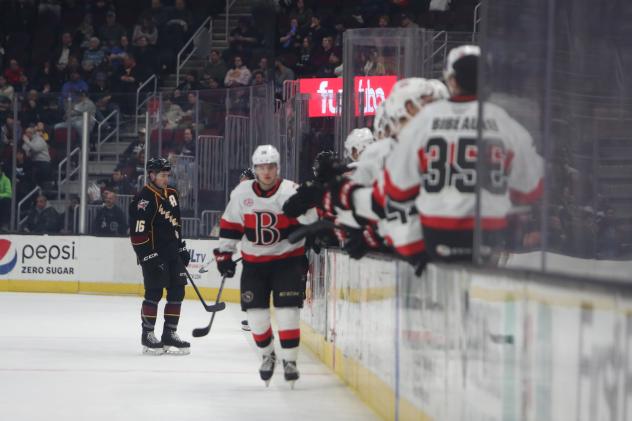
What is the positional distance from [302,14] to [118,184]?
4.72 m

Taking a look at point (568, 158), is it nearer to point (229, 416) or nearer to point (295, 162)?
point (229, 416)

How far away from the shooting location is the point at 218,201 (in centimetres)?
1402

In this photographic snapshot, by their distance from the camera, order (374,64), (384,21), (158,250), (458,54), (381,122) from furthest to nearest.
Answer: (384,21), (158,250), (374,64), (381,122), (458,54)

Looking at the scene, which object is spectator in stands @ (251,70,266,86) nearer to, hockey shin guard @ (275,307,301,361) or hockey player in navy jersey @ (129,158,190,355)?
hockey player in navy jersey @ (129,158,190,355)

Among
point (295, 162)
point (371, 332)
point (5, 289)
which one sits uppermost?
point (295, 162)

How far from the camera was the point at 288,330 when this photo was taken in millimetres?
7418

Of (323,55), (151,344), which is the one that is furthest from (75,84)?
(151,344)

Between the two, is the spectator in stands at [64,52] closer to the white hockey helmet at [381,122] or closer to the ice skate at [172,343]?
the ice skate at [172,343]

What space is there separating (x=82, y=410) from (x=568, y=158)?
2.82 metres

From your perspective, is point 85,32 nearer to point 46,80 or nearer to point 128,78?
point 46,80

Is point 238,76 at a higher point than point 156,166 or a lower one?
higher

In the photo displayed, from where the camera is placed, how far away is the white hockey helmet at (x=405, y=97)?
543 centimetres

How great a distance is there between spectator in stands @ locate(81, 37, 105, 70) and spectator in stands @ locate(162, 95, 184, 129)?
520 cm

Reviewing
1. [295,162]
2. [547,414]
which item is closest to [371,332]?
[547,414]
